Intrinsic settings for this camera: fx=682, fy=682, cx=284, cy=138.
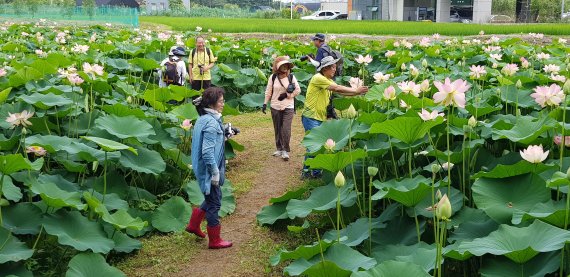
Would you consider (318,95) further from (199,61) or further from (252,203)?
(199,61)

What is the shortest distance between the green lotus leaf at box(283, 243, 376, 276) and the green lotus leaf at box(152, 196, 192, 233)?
165cm

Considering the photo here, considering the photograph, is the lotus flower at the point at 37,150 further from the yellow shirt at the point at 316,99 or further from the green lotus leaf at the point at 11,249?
the yellow shirt at the point at 316,99

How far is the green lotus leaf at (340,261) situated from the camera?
10.2 ft

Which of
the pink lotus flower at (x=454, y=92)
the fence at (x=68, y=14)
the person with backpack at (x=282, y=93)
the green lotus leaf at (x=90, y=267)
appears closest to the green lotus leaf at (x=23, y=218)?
the green lotus leaf at (x=90, y=267)

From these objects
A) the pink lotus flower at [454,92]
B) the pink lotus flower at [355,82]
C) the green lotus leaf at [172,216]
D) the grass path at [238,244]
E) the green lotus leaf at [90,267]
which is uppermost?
the pink lotus flower at [454,92]

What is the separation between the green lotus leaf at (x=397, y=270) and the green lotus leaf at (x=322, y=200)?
128 cm

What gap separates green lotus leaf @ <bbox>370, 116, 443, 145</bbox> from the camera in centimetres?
368

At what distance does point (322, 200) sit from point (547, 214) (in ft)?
4.77

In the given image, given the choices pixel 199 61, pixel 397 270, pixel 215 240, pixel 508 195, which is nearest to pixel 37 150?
pixel 215 240

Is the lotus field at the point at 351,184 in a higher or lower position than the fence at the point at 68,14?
lower

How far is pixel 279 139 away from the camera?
21.1 ft

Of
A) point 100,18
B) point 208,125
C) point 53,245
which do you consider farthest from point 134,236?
point 100,18

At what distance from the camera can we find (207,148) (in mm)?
4152

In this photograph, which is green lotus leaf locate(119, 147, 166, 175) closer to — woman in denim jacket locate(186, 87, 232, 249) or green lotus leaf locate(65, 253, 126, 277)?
woman in denim jacket locate(186, 87, 232, 249)
